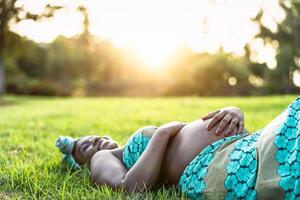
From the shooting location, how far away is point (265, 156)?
6.59 ft

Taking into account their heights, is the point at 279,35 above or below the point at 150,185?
above

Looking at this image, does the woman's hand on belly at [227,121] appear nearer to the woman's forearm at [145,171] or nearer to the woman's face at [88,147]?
the woman's forearm at [145,171]

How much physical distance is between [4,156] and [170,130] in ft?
4.88

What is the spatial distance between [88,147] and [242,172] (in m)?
1.31

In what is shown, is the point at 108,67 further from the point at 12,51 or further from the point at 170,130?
the point at 170,130

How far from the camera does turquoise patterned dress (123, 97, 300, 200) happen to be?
189 centimetres

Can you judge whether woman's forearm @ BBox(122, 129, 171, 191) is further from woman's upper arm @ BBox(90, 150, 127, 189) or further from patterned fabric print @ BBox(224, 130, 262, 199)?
patterned fabric print @ BBox(224, 130, 262, 199)

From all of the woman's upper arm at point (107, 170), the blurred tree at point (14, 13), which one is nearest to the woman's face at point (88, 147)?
the woman's upper arm at point (107, 170)

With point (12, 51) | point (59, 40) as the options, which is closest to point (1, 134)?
point (12, 51)

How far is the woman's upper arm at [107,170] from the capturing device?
2.55 m

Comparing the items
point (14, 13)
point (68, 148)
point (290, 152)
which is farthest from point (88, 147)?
point (14, 13)

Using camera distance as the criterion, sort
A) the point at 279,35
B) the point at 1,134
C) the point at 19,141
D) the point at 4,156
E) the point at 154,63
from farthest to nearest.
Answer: the point at 154,63
the point at 279,35
the point at 1,134
the point at 19,141
the point at 4,156

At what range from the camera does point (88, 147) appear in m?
3.10

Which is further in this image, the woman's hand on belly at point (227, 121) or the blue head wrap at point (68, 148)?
the blue head wrap at point (68, 148)
